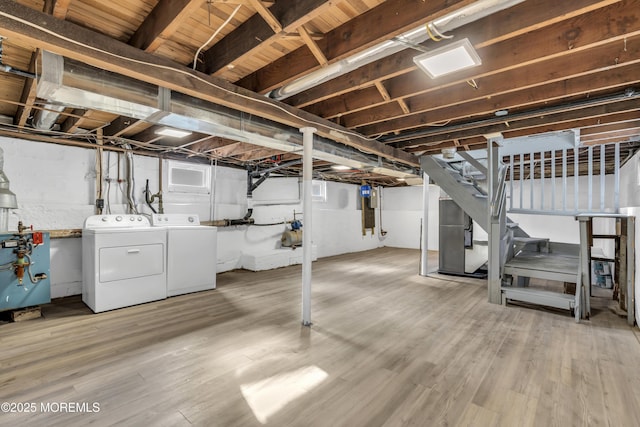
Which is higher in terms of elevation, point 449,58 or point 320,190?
point 449,58

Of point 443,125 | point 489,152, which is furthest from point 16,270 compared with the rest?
point 489,152

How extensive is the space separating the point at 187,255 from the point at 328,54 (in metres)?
3.55

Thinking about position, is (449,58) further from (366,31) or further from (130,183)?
(130,183)

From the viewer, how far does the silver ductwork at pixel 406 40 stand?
5.10ft

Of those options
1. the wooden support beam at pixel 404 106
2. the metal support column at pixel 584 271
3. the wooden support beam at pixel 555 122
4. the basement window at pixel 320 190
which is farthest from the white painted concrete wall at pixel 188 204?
the metal support column at pixel 584 271

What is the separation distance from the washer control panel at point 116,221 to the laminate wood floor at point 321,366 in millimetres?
1071

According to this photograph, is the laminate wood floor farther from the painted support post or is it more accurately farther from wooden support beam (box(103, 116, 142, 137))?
wooden support beam (box(103, 116, 142, 137))

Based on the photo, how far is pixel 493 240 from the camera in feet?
13.3

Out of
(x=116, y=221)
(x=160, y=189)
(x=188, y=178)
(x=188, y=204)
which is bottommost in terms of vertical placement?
(x=116, y=221)

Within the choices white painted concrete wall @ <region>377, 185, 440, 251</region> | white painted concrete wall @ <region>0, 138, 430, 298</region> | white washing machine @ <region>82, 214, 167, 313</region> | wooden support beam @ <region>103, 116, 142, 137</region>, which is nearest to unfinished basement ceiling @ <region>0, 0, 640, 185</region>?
wooden support beam @ <region>103, 116, 142, 137</region>

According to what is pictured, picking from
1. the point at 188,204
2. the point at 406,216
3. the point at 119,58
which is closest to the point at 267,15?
the point at 119,58

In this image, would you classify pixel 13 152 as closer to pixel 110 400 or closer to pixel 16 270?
pixel 16 270

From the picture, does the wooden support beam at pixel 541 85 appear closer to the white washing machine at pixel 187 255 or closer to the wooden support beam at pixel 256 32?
the wooden support beam at pixel 256 32

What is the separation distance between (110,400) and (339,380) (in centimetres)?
154
